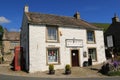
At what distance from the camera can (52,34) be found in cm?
2303

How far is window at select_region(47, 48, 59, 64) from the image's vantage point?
73.9 feet

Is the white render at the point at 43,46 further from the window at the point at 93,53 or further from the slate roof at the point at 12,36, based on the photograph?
the slate roof at the point at 12,36

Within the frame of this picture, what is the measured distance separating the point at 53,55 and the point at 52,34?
284 cm

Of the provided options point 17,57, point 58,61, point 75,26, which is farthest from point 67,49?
point 17,57

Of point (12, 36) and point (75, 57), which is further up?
point (12, 36)

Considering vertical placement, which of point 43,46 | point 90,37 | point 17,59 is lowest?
point 17,59

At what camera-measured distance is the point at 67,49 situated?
23.6 m

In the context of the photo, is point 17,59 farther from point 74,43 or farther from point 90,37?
point 90,37

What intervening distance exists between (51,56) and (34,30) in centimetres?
411

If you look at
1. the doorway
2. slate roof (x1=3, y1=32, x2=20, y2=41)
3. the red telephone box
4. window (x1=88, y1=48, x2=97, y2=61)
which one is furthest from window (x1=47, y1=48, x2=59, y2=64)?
slate roof (x1=3, y1=32, x2=20, y2=41)

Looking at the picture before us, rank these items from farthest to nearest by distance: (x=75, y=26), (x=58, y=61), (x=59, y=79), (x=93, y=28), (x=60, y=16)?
(x=60, y=16) < (x=93, y=28) < (x=75, y=26) < (x=58, y=61) < (x=59, y=79)

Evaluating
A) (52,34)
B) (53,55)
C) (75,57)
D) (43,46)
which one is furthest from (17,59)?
(75,57)

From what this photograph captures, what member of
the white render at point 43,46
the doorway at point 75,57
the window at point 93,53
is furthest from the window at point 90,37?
the doorway at point 75,57

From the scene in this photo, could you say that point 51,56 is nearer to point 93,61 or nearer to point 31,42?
point 31,42
